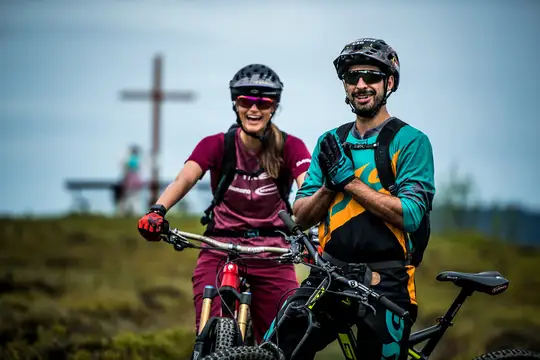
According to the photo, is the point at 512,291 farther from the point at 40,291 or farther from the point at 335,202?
the point at 335,202

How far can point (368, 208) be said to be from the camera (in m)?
7.05

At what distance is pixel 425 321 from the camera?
2073cm

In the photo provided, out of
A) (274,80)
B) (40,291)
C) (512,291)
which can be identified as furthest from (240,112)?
(512,291)

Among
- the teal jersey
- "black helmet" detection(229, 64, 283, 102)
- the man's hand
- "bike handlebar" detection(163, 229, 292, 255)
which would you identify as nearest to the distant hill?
"black helmet" detection(229, 64, 283, 102)

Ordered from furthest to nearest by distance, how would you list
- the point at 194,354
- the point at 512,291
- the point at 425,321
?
1. the point at 512,291
2. the point at 425,321
3. the point at 194,354

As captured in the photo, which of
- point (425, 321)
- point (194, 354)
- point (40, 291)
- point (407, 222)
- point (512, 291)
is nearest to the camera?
point (407, 222)

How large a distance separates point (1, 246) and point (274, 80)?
20.3m

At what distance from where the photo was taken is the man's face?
24.1ft

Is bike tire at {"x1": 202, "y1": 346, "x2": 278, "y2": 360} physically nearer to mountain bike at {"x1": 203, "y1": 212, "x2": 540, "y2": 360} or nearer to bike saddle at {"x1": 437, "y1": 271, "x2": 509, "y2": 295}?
mountain bike at {"x1": 203, "y1": 212, "x2": 540, "y2": 360}

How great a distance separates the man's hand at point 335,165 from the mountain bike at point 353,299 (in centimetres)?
46

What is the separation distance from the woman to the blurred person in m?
26.9

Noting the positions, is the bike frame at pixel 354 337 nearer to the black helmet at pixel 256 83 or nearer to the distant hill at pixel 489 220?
the black helmet at pixel 256 83

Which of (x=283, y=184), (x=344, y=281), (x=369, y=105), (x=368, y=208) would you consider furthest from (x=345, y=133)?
(x=283, y=184)

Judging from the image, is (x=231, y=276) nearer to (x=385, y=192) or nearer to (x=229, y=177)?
(x=229, y=177)
